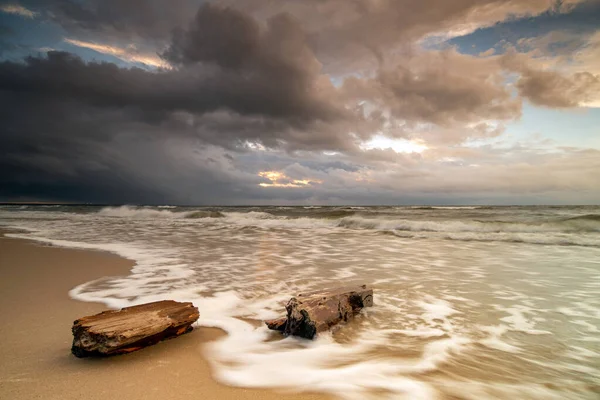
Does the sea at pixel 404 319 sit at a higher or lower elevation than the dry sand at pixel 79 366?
lower

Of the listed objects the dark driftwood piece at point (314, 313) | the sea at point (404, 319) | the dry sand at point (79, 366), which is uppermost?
the dark driftwood piece at point (314, 313)

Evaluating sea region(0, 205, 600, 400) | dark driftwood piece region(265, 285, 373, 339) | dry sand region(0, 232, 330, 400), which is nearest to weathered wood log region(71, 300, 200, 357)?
dry sand region(0, 232, 330, 400)

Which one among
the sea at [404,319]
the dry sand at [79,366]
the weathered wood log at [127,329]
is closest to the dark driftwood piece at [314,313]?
the sea at [404,319]

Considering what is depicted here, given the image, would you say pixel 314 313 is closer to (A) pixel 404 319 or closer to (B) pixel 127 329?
(A) pixel 404 319

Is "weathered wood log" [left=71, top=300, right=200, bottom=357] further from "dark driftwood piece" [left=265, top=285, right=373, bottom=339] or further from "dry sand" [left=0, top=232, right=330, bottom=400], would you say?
"dark driftwood piece" [left=265, top=285, right=373, bottom=339]

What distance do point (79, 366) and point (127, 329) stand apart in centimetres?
36

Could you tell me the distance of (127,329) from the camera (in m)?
2.39

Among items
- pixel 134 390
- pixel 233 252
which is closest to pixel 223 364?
pixel 134 390

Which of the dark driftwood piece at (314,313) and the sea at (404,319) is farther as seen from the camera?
the dark driftwood piece at (314,313)

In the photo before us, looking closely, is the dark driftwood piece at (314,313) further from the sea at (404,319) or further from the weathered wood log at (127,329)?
the weathered wood log at (127,329)

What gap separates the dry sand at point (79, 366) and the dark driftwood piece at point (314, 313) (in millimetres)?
686

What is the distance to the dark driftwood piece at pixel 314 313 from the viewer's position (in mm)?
2854

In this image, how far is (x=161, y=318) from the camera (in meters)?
2.65

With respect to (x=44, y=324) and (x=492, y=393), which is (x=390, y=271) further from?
(x=44, y=324)
